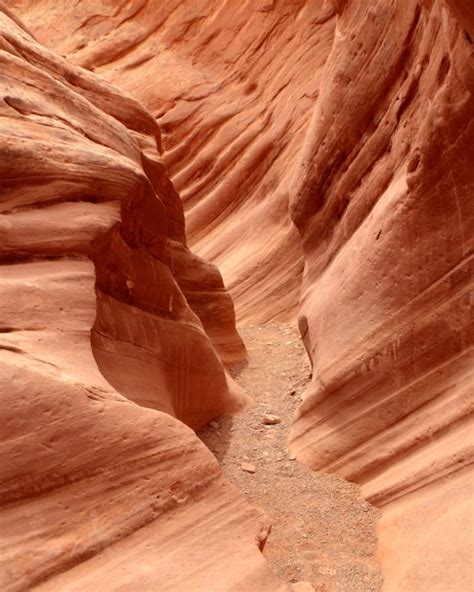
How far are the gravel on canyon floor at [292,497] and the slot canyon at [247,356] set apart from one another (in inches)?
0.6

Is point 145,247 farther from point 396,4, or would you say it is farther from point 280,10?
point 280,10

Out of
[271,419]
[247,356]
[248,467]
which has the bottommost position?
[248,467]

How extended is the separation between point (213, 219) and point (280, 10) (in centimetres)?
371

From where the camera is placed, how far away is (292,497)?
4.00 meters

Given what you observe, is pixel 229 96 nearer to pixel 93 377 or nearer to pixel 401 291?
pixel 401 291

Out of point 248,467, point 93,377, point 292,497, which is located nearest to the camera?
point 93,377

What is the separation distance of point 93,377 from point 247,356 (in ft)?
12.5

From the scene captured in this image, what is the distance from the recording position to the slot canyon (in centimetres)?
272

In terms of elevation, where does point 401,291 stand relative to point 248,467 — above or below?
above

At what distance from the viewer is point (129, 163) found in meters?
4.29

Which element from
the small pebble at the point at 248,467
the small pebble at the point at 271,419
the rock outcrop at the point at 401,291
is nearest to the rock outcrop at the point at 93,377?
the small pebble at the point at 271,419

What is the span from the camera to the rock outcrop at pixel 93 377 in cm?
261

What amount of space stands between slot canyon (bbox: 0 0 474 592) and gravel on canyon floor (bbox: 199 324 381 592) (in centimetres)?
2

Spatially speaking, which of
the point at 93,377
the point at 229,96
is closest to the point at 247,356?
the point at 93,377
